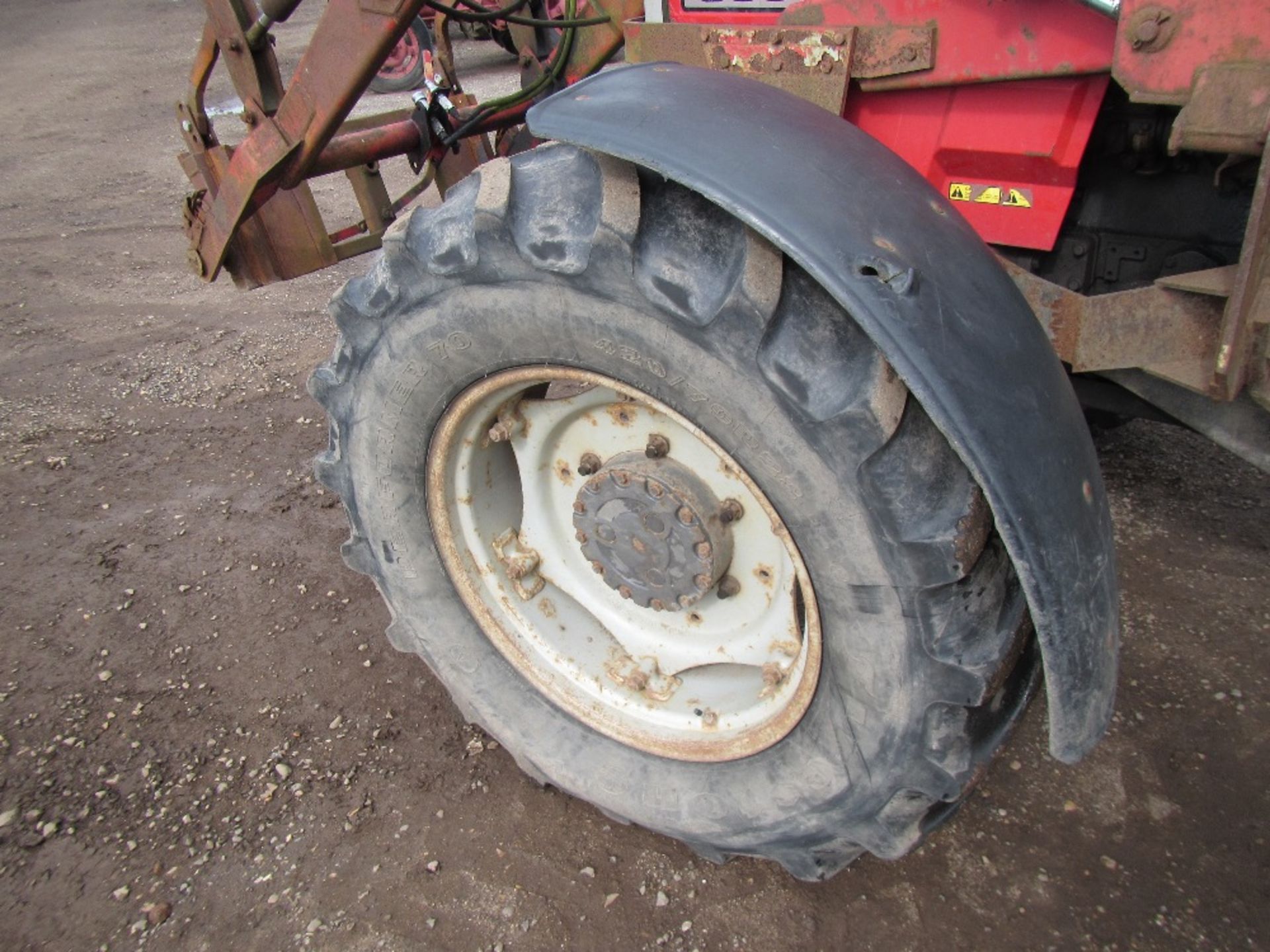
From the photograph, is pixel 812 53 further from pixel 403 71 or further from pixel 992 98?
pixel 403 71

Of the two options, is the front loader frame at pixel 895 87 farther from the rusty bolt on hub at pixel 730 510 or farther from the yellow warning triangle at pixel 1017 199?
the rusty bolt on hub at pixel 730 510

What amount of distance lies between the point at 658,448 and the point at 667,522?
0.14 meters

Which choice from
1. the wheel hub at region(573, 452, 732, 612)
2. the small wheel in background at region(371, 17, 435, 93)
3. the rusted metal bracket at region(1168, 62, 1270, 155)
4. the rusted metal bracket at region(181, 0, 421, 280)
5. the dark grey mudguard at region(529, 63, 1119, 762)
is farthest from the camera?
the small wheel in background at region(371, 17, 435, 93)

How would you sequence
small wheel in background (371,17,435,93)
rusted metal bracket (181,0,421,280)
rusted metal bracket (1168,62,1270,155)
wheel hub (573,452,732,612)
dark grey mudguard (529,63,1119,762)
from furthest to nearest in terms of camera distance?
small wheel in background (371,17,435,93) → rusted metal bracket (181,0,421,280) → wheel hub (573,452,732,612) → rusted metal bracket (1168,62,1270,155) → dark grey mudguard (529,63,1119,762)

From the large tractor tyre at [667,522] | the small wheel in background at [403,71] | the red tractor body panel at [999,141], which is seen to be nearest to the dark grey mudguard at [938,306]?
the large tractor tyre at [667,522]

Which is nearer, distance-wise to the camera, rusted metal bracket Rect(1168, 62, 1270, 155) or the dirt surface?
rusted metal bracket Rect(1168, 62, 1270, 155)

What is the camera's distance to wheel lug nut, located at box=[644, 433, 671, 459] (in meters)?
1.73

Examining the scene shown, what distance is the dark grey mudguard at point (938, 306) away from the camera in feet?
3.77

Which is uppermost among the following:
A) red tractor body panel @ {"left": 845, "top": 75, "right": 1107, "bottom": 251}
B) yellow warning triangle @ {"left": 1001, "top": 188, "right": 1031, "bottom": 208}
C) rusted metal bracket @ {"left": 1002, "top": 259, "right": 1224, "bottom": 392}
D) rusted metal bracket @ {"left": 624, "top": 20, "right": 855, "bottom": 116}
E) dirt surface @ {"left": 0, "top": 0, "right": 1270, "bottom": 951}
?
rusted metal bracket @ {"left": 624, "top": 20, "right": 855, "bottom": 116}

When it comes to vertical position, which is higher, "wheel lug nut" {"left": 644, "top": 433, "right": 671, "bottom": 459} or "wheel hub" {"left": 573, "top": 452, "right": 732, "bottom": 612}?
"wheel lug nut" {"left": 644, "top": 433, "right": 671, "bottom": 459}

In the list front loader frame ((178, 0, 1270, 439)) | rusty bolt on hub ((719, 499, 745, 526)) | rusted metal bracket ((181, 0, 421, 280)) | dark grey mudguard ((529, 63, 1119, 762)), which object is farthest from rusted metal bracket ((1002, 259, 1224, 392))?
rusted metal bracket ((181, 0, 421, 280))

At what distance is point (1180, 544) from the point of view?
2723 millimetres

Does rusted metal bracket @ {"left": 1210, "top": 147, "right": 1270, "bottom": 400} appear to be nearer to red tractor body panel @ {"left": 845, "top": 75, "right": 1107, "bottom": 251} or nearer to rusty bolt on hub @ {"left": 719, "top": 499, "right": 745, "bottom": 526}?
red tractor body panel @ {"left": 845, "top": 75, "right": 1107, "bottom": 251}

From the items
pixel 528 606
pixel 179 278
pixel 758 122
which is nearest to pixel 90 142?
pixel 179 278
